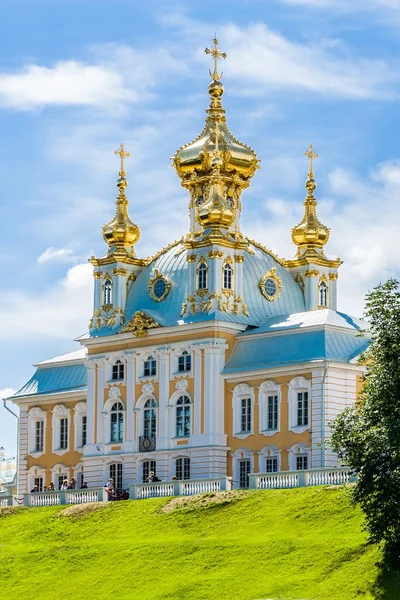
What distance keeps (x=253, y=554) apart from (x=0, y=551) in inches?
482

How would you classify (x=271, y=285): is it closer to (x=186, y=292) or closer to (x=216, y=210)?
(x=186, y=292)

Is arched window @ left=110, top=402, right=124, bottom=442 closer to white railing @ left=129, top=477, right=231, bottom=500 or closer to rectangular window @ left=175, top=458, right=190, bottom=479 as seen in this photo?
rectangular window @ left=175, top=458, right=190, bottom=479

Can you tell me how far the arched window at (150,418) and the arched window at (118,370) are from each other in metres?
2.04

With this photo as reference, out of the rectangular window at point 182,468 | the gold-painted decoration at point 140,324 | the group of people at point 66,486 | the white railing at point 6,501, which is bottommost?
the white railing at point 6,501

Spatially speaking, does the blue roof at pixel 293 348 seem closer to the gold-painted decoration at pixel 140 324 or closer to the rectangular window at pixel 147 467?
the gold-painted decoration at pixel 140 324

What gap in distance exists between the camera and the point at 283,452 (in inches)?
2719

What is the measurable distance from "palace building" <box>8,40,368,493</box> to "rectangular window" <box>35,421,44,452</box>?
3.2 inches

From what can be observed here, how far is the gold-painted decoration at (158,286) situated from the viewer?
75213 mm

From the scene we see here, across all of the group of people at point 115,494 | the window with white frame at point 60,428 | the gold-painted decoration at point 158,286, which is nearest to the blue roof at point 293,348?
the gold-painted decoration at point 158,286

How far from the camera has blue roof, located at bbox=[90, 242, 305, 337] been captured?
73750 mm

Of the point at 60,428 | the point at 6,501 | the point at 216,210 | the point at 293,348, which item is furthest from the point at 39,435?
the point at 293,348

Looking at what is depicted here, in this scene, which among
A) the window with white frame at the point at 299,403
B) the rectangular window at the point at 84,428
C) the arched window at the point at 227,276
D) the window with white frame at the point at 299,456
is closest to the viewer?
the window with white frame at the point at 299,456

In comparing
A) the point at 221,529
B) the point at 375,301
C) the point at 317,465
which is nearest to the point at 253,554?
the point at 221,529

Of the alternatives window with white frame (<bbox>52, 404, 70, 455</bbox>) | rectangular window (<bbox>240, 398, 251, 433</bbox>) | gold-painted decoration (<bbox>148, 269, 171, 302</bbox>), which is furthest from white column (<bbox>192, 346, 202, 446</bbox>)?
window with white frame (<bbox>52, 404, 70, 455</bbox>)
